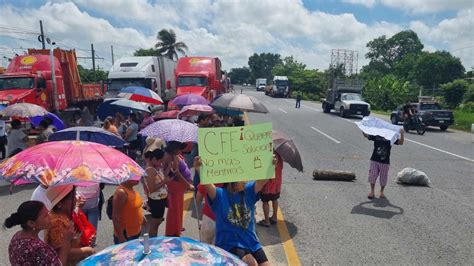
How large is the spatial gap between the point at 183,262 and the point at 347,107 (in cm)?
2776

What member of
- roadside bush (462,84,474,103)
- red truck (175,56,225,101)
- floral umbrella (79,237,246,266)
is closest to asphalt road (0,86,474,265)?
floral umbrella (79,237,246,266)

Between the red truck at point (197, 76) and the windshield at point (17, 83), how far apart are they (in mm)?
8130

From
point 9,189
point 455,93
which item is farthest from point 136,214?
point 455,93

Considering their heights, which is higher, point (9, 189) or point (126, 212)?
point (126, 212)

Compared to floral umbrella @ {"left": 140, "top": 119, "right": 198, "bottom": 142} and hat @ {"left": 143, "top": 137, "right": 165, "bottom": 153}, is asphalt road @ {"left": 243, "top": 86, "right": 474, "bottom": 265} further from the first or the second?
hat @ {"left": 143, "top": 137, "right": 165, "bottom": 153}

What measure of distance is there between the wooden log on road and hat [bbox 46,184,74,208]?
7252mm

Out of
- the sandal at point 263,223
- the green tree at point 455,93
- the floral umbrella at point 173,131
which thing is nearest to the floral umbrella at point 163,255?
the floral umbrella at point 173,131

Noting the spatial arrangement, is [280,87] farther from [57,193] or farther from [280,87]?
[57,193]

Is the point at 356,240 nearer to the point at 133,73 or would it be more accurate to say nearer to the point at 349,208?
the point at 349,208

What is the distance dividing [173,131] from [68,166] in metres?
2.61

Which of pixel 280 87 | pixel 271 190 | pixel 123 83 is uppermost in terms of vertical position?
pixel 123 83

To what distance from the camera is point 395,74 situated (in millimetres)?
97938

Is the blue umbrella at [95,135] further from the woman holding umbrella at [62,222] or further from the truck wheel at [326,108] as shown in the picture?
the truck wheel at [326,108]

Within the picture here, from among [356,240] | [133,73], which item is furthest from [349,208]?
[133,73]
